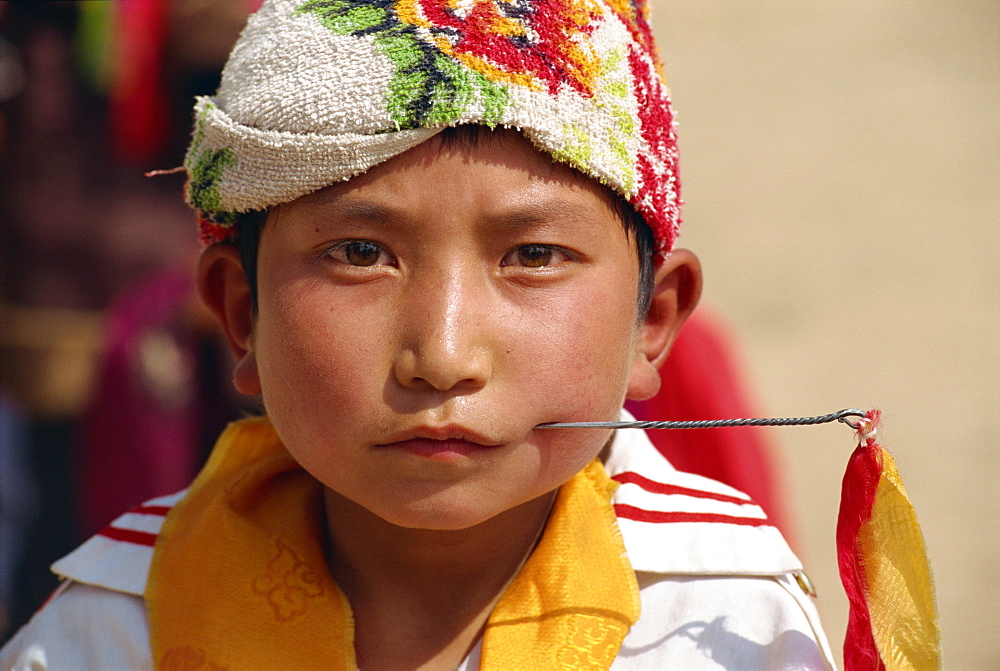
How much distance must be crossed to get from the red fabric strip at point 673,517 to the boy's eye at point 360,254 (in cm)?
53

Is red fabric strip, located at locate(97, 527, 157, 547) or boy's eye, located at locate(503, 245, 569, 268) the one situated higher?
boy's eye, located at locate(503, 245, 569, 268)

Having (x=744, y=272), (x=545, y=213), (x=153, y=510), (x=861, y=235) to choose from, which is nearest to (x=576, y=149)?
(x=545, y=213)

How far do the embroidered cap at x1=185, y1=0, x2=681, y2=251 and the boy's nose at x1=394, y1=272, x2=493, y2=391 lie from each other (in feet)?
0.62

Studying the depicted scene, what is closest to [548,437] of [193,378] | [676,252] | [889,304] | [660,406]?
[676,252]

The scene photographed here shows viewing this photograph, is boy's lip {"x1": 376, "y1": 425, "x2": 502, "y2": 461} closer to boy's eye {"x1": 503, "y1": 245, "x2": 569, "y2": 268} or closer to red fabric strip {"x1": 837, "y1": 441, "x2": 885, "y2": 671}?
boy's eye {"x1": 503, "y1": 245, "x2": 569, "y2": 268}

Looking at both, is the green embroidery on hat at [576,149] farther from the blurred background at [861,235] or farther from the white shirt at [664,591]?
the blurred background at [861,235]

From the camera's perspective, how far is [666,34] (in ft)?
25.7

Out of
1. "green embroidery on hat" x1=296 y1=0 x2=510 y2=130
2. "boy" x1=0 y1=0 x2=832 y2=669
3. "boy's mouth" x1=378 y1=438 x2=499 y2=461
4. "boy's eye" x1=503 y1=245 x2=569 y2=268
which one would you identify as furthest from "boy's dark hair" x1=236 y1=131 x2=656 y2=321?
"boy's mouth" x1=378 y1=438 x2=499 y2=461

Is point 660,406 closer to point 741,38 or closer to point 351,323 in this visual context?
point 351,323

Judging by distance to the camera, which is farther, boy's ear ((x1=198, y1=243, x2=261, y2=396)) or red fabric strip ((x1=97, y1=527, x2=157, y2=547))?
red fabric strip ((x1=97, y1=527, x2=157, y2=547))

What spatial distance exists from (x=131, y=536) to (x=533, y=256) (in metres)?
0.81

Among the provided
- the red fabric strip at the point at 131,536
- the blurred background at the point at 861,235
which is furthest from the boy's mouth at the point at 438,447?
the blurred background at the point at 861,235

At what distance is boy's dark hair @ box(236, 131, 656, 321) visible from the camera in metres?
1.50

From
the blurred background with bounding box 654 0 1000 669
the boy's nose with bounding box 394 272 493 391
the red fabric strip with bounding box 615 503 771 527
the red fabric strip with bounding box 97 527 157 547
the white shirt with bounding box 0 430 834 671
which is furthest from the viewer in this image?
the blurred background with bounding box 654 0 1000 669
